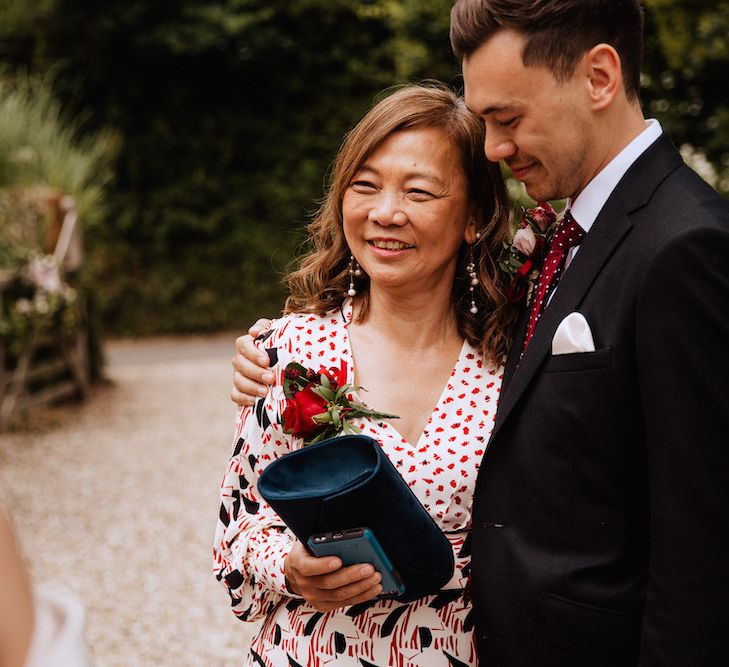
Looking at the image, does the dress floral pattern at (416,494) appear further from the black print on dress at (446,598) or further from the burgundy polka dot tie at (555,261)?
the burgundy polka dot tie at (555,261)

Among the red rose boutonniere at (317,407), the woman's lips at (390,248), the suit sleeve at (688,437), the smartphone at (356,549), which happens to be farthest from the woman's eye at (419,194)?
the smartphone at (356,549)

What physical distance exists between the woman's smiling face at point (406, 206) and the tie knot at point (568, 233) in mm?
323

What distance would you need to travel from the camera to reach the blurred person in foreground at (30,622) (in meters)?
0.87

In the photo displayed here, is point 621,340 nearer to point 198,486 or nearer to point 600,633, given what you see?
point 600,633

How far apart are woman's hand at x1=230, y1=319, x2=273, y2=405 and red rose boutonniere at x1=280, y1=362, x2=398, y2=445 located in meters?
0.08

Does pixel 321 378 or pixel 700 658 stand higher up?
pixel 321 378

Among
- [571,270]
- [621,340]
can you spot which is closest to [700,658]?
[621,340]

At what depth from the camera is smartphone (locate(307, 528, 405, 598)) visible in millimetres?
1657

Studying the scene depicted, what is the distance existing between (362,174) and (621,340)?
0.82 meters

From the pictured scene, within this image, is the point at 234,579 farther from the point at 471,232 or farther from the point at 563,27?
the point at 563,27

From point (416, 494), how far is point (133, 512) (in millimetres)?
4976

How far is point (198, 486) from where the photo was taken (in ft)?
23.1

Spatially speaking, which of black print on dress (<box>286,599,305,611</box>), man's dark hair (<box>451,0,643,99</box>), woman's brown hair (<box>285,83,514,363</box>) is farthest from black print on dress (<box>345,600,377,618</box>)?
man's dark hair (<box>451,0,643,99</box>)

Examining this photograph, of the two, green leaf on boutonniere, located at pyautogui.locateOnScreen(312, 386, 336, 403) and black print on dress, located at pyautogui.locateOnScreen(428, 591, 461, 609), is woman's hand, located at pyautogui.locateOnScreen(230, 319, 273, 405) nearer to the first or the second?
green leaf on boutonniere, located at pyautogui.locateOnScreen(312, 386, 336, 403)
